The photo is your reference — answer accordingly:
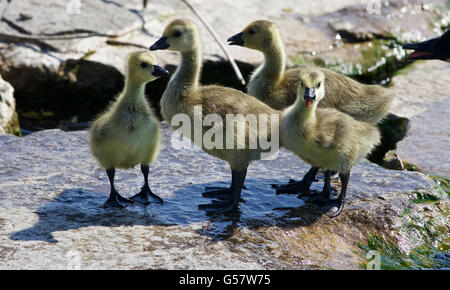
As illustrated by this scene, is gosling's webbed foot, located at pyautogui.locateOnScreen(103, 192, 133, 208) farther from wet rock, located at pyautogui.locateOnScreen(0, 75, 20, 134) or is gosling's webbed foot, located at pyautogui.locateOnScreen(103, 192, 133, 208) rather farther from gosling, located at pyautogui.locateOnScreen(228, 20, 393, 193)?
wet rock, located at pyautogui.locateOnScreen(0, 75, 20, 134)

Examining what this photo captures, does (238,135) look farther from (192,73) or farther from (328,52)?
(328,52)

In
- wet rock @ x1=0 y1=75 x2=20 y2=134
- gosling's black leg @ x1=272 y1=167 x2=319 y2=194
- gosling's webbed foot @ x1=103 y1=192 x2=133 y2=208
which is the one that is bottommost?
wet rock @ x1=0 y1=75 x2=20 y2=134

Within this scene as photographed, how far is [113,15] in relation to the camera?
29.6ft

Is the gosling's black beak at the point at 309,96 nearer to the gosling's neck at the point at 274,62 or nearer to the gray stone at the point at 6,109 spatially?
the gosling's neck at the point at 274,62

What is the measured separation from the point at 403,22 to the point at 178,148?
17.6 ft

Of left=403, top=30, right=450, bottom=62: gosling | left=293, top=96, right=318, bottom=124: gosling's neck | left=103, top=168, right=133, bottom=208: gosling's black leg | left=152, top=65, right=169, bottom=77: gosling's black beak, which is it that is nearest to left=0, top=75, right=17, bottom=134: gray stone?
left=103, top=168, right=133, bottom=208: gosling's black leg

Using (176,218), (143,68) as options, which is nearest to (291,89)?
(143,68)

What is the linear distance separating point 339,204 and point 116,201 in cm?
172

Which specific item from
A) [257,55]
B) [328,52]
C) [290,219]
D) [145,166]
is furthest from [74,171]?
[328,52]

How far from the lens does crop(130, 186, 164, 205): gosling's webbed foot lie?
16.4ft

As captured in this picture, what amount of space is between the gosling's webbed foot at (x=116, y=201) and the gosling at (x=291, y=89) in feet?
4.17

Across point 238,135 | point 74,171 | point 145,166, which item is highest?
point 238,135

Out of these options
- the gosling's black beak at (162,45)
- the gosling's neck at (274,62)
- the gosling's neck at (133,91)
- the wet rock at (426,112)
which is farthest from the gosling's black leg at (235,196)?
the wet rock at (426,112)

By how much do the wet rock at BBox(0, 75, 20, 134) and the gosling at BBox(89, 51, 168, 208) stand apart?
2.82m
